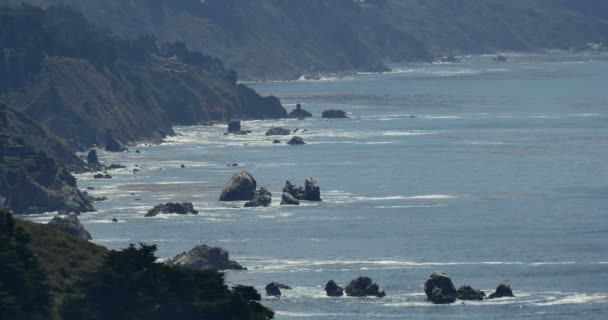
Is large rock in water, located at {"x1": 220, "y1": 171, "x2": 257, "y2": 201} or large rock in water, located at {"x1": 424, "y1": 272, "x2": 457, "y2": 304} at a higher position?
large rock in water, located at {"x1": 220, "y1": 171, "x2": 257, "y2": 201}

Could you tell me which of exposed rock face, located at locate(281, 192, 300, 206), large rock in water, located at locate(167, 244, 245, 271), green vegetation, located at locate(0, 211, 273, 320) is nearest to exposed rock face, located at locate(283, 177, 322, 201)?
exposed rock face, located at locate(281, 192, 300, 206)

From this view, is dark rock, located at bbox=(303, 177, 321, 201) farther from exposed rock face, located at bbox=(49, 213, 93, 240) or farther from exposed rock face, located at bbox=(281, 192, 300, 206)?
exposed rock face, located at bbox=(49, 213, 93, 240)

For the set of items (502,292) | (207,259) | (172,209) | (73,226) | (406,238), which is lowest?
(502,292)

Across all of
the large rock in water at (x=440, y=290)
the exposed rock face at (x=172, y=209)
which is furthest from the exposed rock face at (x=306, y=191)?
the large rock in water at (x=440, y=290)

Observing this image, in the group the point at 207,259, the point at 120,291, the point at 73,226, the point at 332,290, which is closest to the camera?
the point at 120,291

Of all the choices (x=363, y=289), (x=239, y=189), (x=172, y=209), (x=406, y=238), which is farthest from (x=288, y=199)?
(x=363, y=289)

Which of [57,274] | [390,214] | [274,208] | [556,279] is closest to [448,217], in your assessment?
[390,214]

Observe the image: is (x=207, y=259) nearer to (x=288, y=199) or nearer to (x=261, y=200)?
(x=261, y=200)

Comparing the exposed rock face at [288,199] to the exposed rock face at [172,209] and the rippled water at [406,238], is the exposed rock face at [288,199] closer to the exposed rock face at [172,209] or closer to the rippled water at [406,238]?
the rippled water at [406,238]
